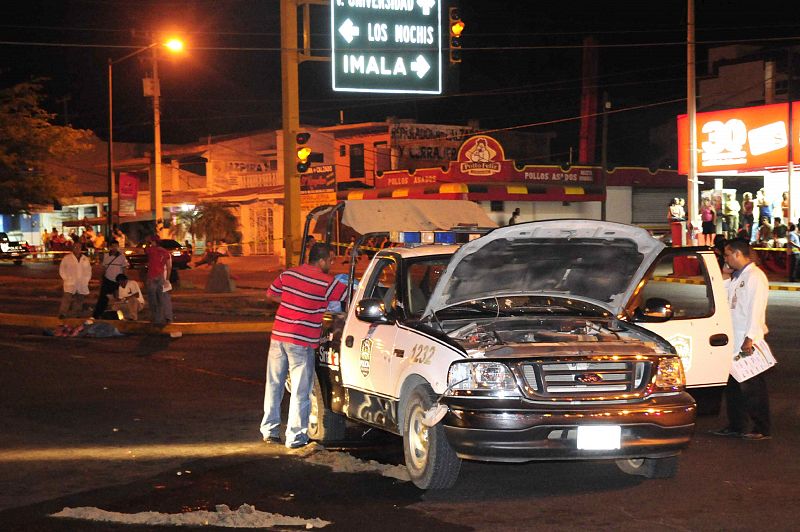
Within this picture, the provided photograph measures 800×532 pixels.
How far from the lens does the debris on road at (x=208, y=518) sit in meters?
6.84

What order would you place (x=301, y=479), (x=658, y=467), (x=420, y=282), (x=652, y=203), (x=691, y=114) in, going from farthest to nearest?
(x=652, y=203) → (x=691, y=114) → (x=420, y=282) → (x=301, y=479) → (x=658, y=467)

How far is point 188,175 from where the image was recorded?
66000mm

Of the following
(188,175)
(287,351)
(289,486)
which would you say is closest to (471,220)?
(287,351)

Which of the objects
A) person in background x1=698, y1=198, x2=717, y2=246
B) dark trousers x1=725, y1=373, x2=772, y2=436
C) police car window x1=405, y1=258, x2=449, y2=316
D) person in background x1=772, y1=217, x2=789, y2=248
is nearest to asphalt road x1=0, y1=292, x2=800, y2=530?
dark trousers x1=725, y1=373, x2=772, y2=436

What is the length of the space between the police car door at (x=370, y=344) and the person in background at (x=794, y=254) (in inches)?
961

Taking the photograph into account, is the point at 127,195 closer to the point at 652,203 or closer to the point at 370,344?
the point at 652,203

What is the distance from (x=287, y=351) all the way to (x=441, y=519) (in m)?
2.93

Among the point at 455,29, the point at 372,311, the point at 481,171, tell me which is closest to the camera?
the point at 372,311

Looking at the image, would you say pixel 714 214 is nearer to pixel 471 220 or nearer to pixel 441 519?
pixel 471 220

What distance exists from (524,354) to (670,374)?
1112mm

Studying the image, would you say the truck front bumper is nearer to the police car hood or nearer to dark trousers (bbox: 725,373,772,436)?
the police car hood

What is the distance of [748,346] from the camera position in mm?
9438

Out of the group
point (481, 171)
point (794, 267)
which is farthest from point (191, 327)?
point (481, 171)

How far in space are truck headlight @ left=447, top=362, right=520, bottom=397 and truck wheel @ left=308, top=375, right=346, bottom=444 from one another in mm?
2550
